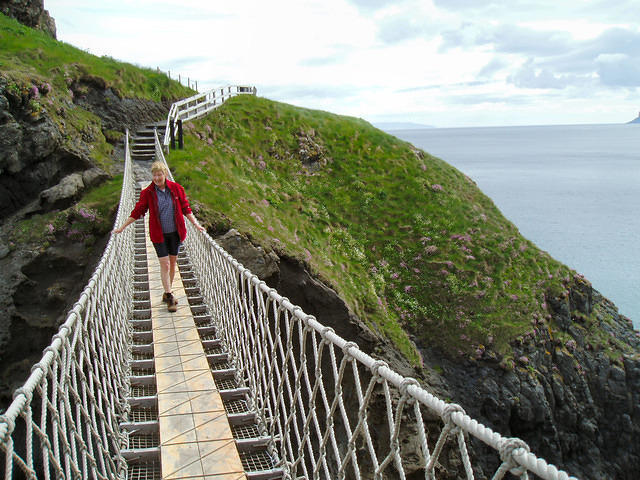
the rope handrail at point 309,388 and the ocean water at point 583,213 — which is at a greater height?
the rope handrail at point 309,388

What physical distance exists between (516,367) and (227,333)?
15.9 m

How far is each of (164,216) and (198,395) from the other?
11.1 feet

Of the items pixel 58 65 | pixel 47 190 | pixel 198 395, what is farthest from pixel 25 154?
pixel 198 395

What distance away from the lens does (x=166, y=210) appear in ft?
24.6

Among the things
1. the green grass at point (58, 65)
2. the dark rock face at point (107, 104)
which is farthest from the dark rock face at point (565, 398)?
the green grass at point (58, 65)

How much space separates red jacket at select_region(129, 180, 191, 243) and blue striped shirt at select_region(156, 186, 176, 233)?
0.05 metres

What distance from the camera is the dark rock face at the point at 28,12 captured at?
89.9ft

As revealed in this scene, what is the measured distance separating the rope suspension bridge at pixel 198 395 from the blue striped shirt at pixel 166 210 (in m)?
0.63

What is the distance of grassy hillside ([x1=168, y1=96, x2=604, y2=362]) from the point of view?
1883 centimetres

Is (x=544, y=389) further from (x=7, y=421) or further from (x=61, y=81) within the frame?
(x=61, y=81)

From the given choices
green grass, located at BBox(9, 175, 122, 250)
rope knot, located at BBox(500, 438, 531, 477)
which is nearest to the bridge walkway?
rope knot, located at BBox(500, 438, 531, 477)

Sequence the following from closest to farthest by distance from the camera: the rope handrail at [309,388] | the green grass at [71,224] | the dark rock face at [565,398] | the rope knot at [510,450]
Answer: the rope knot at [510,450] → the rope handrail at [309,388] → the green grass at [71,224] → the dark rock face at [565,398]

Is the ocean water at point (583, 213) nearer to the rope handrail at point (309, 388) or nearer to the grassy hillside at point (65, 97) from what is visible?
the grassy hillside at point (65, 97)

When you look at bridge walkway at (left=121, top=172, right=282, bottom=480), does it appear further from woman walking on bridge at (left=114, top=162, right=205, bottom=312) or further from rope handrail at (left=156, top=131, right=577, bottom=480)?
woman walking on bridge at (left=114, top=162, right=205, bottom=312)
